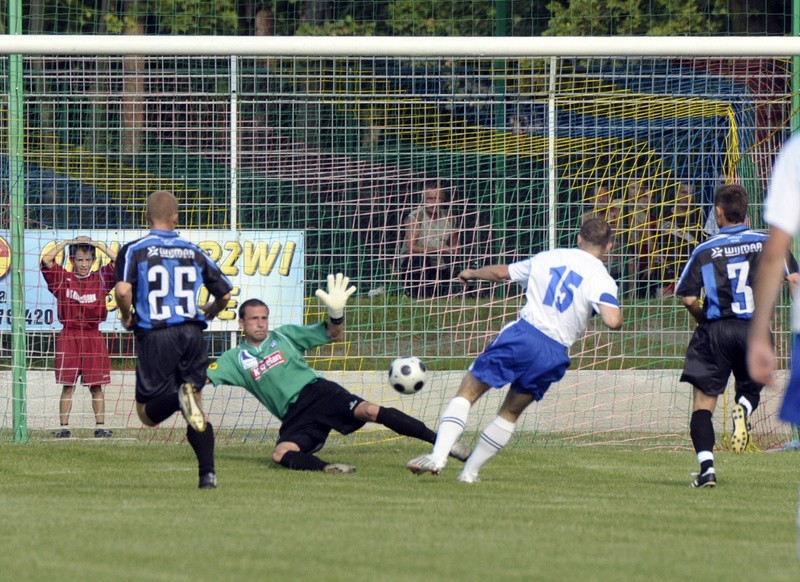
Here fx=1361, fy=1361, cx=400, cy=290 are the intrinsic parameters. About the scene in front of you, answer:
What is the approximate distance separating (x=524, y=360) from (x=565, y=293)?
1.56 feet

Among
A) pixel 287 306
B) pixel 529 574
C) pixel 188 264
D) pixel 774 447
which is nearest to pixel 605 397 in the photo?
pixel 774 447

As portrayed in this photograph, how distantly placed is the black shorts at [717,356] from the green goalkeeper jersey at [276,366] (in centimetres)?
253

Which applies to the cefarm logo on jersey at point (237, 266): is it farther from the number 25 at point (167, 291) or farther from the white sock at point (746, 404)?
the white sock at point (746, 404)

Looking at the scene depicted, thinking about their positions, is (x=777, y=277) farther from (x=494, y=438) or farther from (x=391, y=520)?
(x=494, y=438)

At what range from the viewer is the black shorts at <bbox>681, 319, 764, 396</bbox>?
8570mm

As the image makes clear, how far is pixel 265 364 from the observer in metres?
9.62

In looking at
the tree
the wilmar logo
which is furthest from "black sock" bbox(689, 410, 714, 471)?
the tree

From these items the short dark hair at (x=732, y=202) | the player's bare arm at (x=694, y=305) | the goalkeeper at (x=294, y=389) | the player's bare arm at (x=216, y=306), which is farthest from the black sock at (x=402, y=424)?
the short dark hair at (x=732, y=202)

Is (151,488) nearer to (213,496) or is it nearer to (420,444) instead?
(213,496)

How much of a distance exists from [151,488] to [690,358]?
3.46 m

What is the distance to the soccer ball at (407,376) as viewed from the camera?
8977mm

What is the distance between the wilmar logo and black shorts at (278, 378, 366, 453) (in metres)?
0.28

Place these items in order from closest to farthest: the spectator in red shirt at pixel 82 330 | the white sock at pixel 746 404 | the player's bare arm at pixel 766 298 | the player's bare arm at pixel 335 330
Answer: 1. the player's bare arm at pixel 766 298
2. the white sock at pixel 746 404
3. the player's bare arm at pixel 335 330
4. the spectator in red shirt at pixel 82 330

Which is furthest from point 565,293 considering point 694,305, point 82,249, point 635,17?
point 635,17
